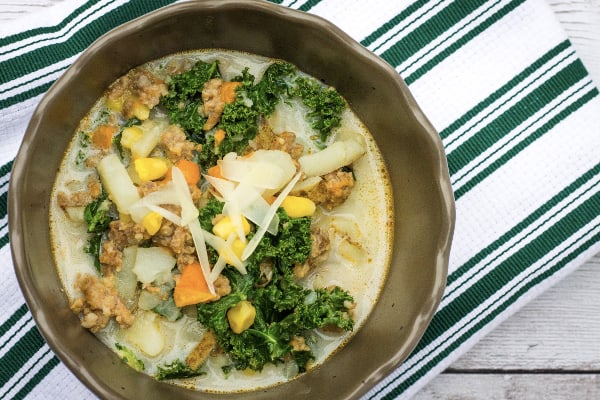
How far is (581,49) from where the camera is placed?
4316 mm

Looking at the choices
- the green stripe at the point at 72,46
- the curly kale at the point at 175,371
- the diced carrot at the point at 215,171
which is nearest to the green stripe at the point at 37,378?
the curly kale at the point at 175,371

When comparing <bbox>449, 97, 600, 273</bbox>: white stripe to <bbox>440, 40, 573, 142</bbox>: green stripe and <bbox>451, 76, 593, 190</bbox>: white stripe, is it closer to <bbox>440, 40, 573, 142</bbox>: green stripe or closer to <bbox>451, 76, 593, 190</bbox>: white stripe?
<bbox>451, 76, 593, 190</bbox>: white stripe

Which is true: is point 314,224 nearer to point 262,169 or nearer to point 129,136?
point 262,169

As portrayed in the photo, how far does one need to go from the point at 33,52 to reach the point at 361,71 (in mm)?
1883

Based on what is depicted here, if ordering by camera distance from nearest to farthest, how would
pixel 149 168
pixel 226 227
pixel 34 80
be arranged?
pixel 226 227, pixel 149 168, pixel 34 80

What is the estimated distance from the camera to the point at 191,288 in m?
3.61

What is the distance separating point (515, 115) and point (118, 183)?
233 cm

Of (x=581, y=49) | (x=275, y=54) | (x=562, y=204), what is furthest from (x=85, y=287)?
(x=581, y=49)

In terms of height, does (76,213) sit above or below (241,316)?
above

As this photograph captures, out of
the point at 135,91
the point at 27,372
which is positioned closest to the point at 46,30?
the point at 135,91

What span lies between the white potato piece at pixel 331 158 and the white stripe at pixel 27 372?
1.80 metres

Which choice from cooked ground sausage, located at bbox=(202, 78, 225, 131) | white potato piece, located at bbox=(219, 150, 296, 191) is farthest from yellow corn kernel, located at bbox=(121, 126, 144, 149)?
white potato piece, located at bbox=(219, 150, 296, 191)

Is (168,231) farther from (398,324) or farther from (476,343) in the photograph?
(476,343)

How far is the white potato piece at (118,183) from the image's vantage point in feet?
11.9
